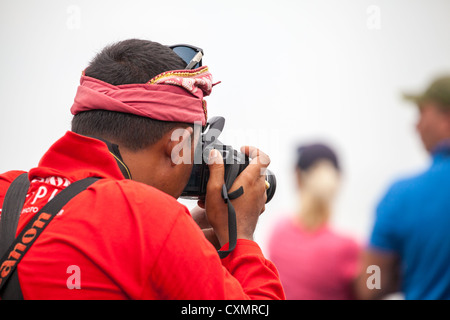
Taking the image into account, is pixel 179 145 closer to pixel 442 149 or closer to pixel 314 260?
pixel 442 149

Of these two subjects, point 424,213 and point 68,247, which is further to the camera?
point 424,213

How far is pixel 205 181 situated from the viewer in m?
0.95

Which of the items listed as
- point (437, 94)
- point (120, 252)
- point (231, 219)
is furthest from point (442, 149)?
point (120, 252)

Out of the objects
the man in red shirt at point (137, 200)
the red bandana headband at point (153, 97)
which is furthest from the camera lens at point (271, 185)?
the red bandana headband at point (153, 97)

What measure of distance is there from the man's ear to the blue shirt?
35 cm

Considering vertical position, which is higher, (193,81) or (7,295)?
(193,81)

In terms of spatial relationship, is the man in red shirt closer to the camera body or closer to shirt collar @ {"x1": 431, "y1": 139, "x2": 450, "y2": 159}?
the camera body

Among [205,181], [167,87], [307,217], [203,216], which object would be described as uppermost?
[167,87]

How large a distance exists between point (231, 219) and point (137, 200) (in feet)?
0.84

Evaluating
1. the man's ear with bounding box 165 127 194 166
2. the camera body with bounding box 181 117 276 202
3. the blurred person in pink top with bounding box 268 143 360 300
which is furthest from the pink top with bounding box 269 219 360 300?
the man's ear with bounding box 165 127 194 166

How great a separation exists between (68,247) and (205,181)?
1.15 ft

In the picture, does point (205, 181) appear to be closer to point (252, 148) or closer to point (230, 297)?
point (252, 148)
